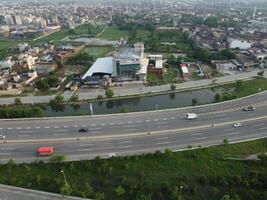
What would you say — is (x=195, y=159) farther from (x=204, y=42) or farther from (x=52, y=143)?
(x=204, y=42)

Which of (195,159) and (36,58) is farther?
(36,58)

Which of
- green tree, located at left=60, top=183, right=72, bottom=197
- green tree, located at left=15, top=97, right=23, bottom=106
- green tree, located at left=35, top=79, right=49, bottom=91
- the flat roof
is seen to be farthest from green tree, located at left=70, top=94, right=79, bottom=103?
green tree, located at left=60, top=183, right=72, bottom=197

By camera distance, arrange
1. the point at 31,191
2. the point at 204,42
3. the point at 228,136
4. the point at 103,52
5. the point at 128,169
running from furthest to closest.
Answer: the point at 204,42 → the point at 103,52 → the point at 228,136 → the point at 128,169 → the point at 31,191

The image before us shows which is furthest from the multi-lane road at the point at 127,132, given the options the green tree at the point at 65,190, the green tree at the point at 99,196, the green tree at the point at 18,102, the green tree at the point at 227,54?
the green tree at the point at 227,54

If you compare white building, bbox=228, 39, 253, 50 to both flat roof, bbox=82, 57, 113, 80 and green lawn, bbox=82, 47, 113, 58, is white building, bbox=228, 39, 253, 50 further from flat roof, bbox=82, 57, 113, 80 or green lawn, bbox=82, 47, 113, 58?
flat roof, bbox=82, 57, 113, 80

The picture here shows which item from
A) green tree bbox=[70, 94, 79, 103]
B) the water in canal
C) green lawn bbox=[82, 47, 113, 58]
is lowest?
green lawn bbox=[82, 47, 113, 58]

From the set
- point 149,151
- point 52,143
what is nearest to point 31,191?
point 52,143
